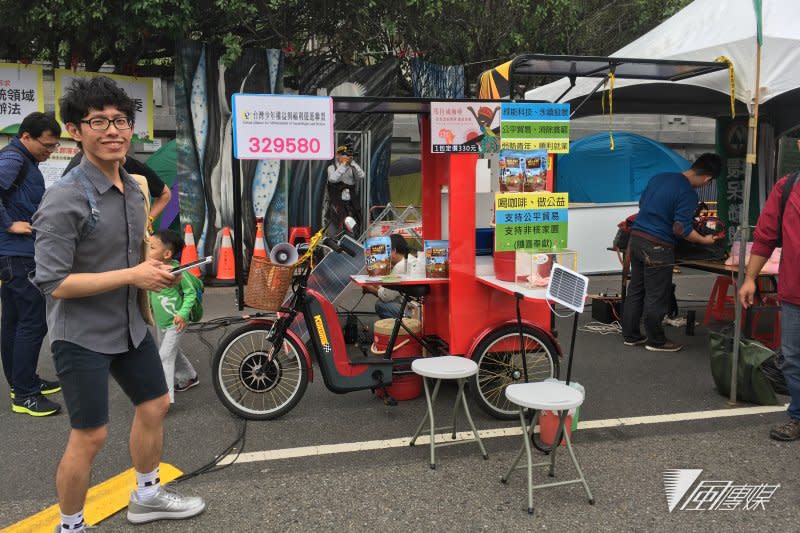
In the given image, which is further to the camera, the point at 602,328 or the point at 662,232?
the point at 602,328

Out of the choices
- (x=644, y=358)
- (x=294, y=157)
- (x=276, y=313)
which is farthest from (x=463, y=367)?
(x=644, y=358)

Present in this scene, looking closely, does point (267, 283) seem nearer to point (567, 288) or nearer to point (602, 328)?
point (567, 288)

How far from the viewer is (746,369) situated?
4.84 meters

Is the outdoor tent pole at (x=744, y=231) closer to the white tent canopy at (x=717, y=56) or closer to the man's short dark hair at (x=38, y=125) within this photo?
the white tent canopy at (x=717, y=56)

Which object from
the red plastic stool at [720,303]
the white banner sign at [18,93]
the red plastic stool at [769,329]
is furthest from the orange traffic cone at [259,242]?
the red plastic stool at [769,329]

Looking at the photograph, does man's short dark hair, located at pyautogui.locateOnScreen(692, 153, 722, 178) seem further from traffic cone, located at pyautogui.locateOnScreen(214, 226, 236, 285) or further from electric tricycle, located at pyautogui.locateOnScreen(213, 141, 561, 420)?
traffic cone, located at pyautogui.locateOnScreen(214, 226, 236, 285)

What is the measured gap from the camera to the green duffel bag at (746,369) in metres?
4.80

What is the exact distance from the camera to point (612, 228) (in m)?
10.4

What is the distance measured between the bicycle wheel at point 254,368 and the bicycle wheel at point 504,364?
1.20m

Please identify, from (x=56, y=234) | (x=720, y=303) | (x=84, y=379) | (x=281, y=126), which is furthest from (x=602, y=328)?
(x=56, y=234)

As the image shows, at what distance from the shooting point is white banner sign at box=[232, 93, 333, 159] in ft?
13.7

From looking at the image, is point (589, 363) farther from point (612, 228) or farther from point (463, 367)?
point (612, 228)

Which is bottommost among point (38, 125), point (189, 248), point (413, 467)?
point (413, 467)

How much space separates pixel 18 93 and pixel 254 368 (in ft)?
25.3
